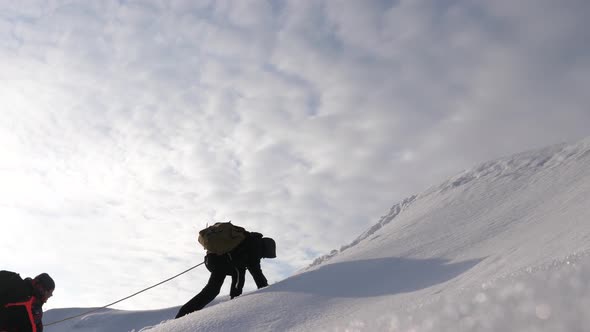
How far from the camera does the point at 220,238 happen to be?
6.04 meters

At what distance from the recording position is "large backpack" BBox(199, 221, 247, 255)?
603 centimetres

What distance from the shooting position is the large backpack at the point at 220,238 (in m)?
6.03

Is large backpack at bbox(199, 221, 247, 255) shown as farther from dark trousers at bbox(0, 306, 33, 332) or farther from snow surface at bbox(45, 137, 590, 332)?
dark trousers at bbox(0, 306, 33, 332)

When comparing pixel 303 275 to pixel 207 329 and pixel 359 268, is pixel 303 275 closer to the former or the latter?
pixel 359 268

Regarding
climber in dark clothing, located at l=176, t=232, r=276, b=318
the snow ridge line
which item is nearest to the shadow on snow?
climber in dark clothing, located at l=176, t=232, r=276, b=318

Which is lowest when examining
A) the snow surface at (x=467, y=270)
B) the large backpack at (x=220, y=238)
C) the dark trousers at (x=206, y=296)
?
the snow surface at (x=467, y=270)

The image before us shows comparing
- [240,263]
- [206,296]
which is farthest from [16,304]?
[240,263]

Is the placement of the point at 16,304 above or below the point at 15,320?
above

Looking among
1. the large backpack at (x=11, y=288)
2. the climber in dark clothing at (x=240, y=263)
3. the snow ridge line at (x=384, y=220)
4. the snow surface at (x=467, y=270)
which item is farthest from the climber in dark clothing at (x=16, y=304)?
the snow ridge line at (x=384, y=220)

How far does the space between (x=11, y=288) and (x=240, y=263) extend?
2910 mm

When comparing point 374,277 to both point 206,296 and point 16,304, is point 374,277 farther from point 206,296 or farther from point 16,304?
point 16,304

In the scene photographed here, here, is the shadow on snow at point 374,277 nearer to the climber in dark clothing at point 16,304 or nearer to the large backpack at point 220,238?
the large backpack at point 220,238

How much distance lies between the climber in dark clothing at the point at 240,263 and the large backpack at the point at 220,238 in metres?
0.14

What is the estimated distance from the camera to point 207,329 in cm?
329
